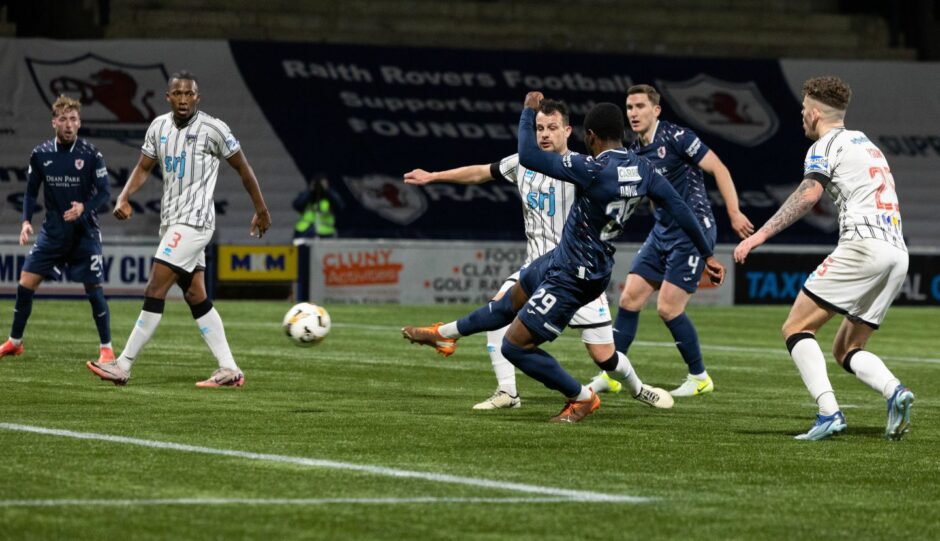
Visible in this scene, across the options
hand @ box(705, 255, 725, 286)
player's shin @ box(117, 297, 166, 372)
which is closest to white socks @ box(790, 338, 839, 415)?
hand @ box(705, 255, 725, 286)

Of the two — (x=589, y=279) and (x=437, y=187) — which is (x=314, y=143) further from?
(x=589, y=279)

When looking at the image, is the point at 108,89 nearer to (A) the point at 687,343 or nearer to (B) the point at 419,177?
(A) the point at 687,343

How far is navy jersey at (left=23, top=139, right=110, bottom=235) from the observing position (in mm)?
13938

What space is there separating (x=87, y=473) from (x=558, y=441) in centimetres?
261

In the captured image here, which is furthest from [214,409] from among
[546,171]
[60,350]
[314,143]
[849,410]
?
[314,143]

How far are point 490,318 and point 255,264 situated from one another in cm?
1600

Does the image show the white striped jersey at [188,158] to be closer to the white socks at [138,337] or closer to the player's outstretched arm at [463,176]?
the white socks at [138,337]

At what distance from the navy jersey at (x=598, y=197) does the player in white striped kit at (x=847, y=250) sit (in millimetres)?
636

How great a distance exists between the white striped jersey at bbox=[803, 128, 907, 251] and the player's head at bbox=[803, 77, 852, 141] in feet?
0.22

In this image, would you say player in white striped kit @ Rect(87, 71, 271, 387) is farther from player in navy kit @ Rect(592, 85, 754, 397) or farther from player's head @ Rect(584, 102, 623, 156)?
player's head @ Rect(584, 102, 623, 156)

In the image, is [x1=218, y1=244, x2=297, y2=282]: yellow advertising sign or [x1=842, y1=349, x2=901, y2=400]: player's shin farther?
[x1=218, y1=244, x2=297, y2=282]: yellow advertising sign

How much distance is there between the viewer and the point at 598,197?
9305 millimetres

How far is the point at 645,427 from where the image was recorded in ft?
31.9

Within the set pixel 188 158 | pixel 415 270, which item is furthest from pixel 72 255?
pixel 415 270
